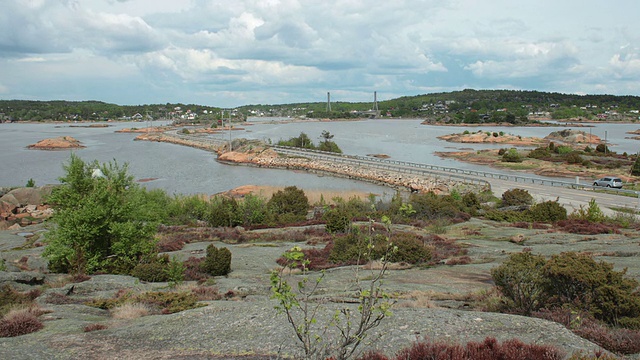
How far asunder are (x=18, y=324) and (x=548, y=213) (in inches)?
1075

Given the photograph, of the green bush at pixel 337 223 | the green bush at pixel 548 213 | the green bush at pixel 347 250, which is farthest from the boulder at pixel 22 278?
the green bush at pixel 548 213

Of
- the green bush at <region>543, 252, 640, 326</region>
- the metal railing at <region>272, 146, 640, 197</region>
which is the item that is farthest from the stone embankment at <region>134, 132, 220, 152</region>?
the green bush at <region>543, 252, 640, 326</region>

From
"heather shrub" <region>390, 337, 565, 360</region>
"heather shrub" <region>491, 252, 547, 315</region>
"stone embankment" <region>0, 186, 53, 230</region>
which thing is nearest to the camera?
"heather shrub" <region>390, 337, 565, 360</region>

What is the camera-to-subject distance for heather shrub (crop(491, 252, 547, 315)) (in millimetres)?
10289

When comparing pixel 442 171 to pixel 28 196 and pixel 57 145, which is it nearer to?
pixel 28 196

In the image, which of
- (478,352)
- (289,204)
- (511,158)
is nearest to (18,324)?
(478,352)

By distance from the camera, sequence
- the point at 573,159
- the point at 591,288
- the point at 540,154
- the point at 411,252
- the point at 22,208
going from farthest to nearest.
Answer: the point at 540,154 → the point at 573,159 → the point at 22,208 → the point at 411,252 → the point at 591,288

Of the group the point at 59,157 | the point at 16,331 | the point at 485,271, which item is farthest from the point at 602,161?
the point at 59,157

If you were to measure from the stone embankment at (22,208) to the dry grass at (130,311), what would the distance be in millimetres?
26457

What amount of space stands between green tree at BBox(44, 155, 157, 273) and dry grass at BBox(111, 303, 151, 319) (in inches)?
243

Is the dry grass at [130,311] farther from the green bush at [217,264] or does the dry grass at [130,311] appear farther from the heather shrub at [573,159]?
the heather shrub at [573,159]

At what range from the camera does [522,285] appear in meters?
10.7

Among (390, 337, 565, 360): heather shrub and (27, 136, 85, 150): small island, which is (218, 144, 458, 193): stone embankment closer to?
(27, 136, 85, 150): small island

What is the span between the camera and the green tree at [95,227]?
655 inches
